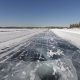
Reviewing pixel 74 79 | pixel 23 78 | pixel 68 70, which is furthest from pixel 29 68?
pixel 74 79

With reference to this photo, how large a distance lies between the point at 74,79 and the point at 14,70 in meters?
1.84

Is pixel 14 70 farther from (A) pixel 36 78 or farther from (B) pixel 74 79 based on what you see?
(B) pixel 74 79

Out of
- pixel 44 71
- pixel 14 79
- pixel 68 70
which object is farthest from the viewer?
pixel 68 70

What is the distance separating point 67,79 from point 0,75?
1.81m

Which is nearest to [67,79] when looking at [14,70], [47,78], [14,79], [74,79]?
[74,79]

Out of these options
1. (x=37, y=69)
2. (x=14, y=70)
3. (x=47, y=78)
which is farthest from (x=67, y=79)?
(x=14, y=70)

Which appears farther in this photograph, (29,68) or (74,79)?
(29,68)

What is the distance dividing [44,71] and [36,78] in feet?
1.96

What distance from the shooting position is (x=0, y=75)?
3838 mm

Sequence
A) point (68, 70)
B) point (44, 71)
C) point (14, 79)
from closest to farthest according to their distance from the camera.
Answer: point (14, 79)
point (44, 71)
point (68, 70)

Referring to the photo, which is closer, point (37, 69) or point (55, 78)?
point (55, 78)

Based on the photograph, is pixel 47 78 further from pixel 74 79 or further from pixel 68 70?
pixel 68 70

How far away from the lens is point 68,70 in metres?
4.59

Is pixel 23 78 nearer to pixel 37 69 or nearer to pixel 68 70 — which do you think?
pixel 37 69
